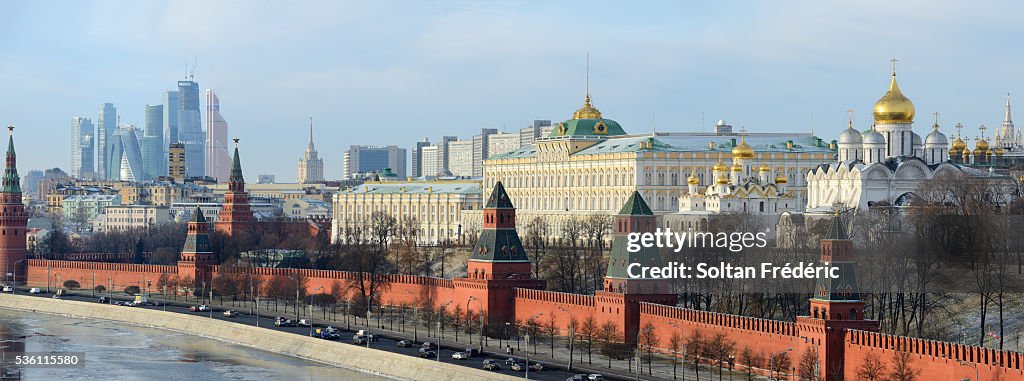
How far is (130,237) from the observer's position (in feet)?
552

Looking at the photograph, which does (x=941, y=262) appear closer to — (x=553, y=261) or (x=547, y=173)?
(x=553, y=261)

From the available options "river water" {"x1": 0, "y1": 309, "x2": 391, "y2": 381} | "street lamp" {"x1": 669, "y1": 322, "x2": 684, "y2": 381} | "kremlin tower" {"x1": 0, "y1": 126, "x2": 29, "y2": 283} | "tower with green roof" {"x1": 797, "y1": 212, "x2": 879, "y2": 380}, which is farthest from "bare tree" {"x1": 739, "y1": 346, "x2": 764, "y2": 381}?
"kremlin tower" {"x1": 0, "y1": 126, "x2": 29, "y2": 283}

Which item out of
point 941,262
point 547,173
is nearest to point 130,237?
point 547,173

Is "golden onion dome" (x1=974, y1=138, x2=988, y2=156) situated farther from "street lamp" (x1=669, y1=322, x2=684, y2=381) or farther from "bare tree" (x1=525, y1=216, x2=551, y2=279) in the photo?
"street lamp" (x1=669, y1=322, x2=684, y2=381)

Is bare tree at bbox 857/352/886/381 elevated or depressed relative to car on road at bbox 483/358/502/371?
elevated

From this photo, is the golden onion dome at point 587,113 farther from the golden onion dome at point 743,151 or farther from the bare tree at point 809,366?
the bare tree at point 809,366

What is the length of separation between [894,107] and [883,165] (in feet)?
12.3

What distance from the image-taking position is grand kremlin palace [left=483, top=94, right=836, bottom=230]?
431 ft

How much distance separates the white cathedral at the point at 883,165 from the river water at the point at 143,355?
3533 cm

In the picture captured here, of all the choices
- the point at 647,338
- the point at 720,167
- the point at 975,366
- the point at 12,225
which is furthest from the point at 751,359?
the point at 12,225

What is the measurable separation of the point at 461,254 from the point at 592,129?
14.7 m

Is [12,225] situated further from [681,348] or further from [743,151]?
[681,348]

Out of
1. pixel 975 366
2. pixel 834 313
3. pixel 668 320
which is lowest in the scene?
pixel 975 366

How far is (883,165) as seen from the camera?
371 feet
